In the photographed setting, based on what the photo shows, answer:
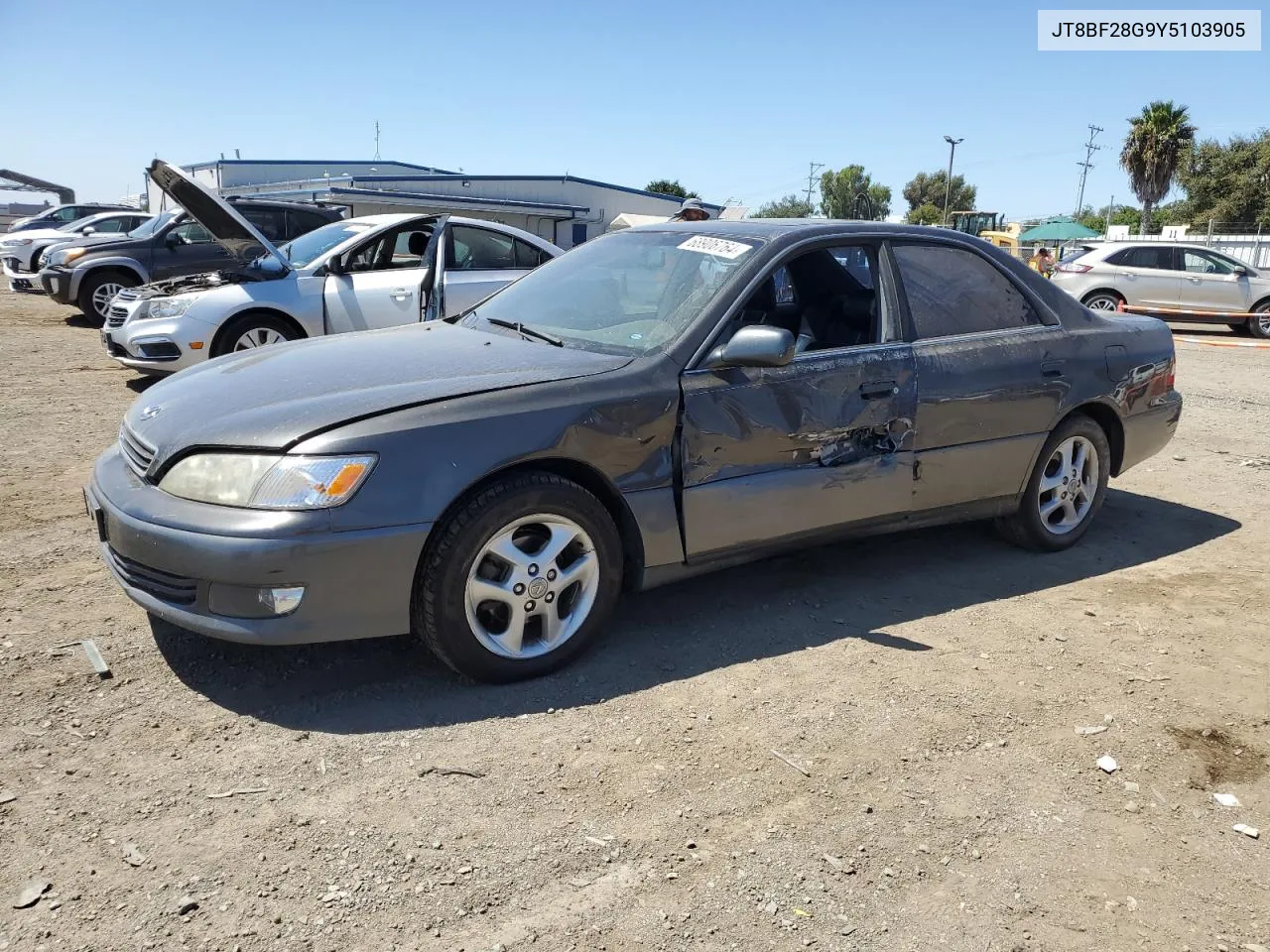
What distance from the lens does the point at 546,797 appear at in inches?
108

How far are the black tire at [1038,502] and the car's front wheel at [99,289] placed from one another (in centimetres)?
1228

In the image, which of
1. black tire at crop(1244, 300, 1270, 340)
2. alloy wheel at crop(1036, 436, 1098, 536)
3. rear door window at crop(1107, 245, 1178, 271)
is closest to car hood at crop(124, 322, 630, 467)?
alloy wheel at crop(1036, 436, 1098, 536)

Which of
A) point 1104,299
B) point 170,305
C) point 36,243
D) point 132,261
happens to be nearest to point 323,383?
point 170,305

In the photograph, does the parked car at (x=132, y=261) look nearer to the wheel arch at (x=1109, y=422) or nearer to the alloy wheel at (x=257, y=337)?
the alloy wheel at (x=257, y=337)

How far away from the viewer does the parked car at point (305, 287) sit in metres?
7.96

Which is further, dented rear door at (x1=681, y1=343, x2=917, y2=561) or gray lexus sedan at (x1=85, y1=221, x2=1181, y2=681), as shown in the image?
dented rear door at (x1=681, y1=343, x2=917, y2=561)

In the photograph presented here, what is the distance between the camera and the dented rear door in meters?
3.66

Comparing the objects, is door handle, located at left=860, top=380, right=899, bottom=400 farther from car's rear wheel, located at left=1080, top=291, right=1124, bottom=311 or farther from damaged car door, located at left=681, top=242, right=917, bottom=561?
car's rear wheel, located at left=1080, top=291, right=1124, bottom=311

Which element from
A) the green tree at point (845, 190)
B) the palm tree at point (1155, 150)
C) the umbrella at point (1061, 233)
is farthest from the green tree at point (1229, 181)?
the green tree at point (845, 190)

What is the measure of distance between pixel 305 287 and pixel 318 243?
2.57 ft

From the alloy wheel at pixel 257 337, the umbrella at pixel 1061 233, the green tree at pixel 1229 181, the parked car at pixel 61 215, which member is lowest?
the alloy wheel at pixel 257 337

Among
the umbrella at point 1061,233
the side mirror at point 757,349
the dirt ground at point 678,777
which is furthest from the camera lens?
the umbrella at point 1061,233

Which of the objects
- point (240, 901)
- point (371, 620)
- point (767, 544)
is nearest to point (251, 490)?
point (371, 620)

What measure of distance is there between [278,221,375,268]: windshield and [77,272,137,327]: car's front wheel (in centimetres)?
562
